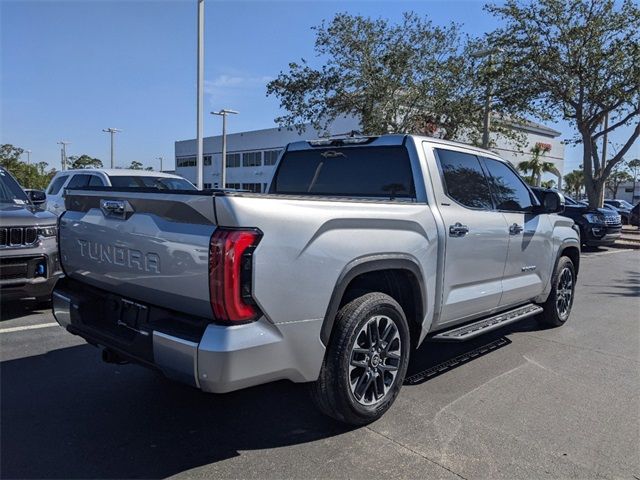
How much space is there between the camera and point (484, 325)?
14.9 ft

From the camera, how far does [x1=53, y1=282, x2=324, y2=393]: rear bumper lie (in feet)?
8.51

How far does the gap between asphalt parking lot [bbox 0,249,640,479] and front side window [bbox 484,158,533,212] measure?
4.80 ft

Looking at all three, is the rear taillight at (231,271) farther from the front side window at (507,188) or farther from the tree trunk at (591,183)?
the tree trunk at (591,183)

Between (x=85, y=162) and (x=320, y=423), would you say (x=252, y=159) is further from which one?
(x=320, y=423)

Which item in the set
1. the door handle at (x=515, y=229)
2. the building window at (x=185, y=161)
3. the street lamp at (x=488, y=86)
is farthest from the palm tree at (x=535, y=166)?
the door handle at (x=515, y=229)

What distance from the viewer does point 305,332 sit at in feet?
9.66

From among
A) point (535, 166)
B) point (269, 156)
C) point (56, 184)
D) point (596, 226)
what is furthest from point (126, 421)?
point (535, 166)

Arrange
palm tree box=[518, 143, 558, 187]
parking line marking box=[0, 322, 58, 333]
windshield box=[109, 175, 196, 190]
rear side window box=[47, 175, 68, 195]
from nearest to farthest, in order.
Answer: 1. parking line marking box=[0, 322, 58, 333]
2. windshield box=[109, 175, 196, 190]
3. rear side window box=[47, 175, 68, 195]
4. palm tree box=[518, 143, 558, 187]

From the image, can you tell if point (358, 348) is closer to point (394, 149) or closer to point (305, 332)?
point (305, 332)

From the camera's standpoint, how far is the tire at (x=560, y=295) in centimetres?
606

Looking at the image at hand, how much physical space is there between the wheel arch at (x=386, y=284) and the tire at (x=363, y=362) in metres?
0.11

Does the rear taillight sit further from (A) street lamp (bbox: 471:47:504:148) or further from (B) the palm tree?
(B) the palm tree

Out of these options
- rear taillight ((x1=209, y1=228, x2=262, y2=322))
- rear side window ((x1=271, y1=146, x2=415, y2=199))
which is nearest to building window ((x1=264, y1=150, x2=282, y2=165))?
rear side window ((x1=271, y1=146, x2=415, y2=199))

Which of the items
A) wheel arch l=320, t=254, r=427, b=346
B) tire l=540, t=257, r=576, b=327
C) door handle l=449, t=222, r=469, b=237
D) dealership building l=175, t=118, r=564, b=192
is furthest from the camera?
dealership building l=175, t=118, r=564, b=192
